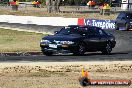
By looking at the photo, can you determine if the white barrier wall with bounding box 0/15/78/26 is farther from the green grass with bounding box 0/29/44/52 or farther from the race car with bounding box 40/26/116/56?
the race car with bounding box 40/26/116/56

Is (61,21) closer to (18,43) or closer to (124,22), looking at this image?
(124,22)

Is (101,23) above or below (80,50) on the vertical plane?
below

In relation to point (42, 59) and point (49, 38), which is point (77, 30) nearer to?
point (49, 38)

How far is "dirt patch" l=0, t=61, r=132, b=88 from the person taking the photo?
504 inches

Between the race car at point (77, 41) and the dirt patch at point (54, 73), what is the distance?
7.90 feet

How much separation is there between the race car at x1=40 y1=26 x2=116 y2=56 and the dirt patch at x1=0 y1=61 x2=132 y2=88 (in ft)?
7.90

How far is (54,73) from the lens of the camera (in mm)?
15219

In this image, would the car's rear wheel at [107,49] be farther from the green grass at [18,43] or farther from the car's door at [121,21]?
the car's door at [121,21]

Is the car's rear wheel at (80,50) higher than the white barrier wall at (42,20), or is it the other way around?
the car's rear wheel at (80,50)

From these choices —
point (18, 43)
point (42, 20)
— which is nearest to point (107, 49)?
point (18, 43)

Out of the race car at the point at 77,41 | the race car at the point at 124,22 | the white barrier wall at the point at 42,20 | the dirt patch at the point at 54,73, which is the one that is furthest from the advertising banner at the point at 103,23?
the dirt patch at the point at 54,73

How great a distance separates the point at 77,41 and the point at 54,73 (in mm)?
5512

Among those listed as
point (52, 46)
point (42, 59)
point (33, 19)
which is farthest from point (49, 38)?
point (33, 19)

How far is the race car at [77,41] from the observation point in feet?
66.3
